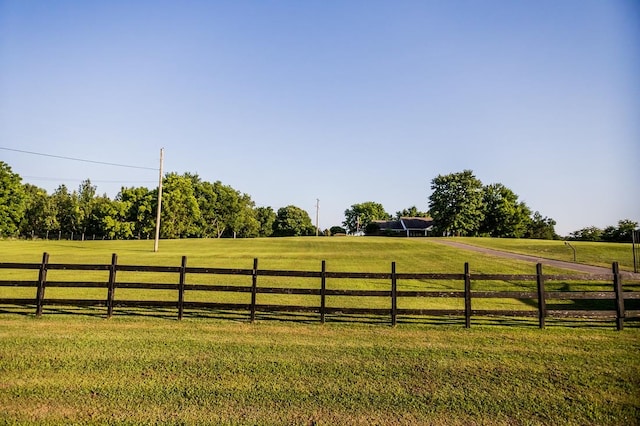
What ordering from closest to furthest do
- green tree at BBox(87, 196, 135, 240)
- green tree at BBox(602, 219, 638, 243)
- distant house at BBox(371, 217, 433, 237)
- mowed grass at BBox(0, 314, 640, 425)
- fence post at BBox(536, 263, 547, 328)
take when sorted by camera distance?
mowed grass at BBox(0, 314, 640, 425) → fence post at BBox(536, 263, 547, 328) → green tree at BBox(602, 219, 638, 243) → green tree at BBox(87, 196, 135, 240) → distant house at BBox(371, 217, 433, 237)

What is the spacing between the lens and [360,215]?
139 metres

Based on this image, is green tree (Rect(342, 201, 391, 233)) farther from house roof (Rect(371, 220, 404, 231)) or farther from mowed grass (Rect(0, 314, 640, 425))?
mowed grass (Rect(0, 314, 640, 425))

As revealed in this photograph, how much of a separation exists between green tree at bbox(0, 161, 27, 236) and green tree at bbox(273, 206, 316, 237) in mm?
69770

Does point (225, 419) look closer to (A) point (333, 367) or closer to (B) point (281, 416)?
(B) point (281, 416)

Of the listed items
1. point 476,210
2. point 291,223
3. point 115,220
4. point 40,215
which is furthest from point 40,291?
point 291,223

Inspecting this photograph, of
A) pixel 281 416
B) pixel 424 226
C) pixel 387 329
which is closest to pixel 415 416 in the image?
pixel 281 416

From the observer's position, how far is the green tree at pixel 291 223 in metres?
128

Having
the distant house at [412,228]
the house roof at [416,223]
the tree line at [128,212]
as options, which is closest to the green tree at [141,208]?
the tree line at [128,212]

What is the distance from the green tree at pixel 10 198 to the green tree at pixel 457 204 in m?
82.2

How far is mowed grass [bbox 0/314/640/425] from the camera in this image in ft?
18.0

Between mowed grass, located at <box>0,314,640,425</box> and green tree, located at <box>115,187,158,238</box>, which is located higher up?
green tree, located at <box>115,187,158,238</box>

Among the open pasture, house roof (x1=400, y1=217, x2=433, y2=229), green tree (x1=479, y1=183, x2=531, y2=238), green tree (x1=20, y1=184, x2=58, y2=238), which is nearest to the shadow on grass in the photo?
the open pasture

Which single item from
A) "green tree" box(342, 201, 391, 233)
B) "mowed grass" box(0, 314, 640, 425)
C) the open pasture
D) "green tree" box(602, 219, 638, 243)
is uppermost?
"green tree" box(342, 201, 391, 233)

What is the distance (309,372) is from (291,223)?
121 meters
